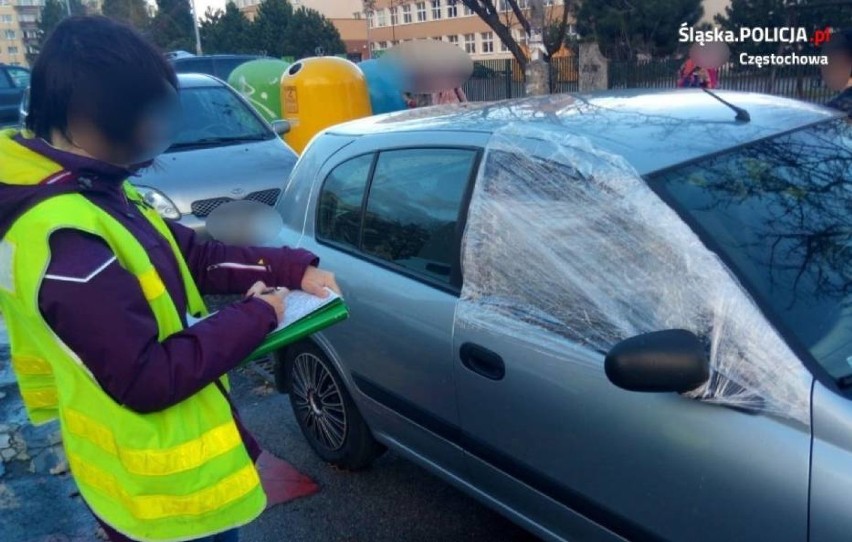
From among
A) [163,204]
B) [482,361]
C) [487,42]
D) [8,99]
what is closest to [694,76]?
[163,204]

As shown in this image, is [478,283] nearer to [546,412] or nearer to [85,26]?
[546,412]

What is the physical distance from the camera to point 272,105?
1158 centimetres

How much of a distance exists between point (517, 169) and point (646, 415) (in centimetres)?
90

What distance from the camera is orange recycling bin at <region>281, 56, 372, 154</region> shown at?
33.3 ft

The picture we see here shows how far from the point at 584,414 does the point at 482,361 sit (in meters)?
0.41

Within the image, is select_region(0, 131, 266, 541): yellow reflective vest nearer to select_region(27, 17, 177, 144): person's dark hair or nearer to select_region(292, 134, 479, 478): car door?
select_region(27, 17, 177, 144): person's dark hair

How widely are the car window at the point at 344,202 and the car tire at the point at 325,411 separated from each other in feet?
1.73

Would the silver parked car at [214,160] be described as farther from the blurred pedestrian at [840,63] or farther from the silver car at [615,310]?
the blurred pedestrian at [840,63]

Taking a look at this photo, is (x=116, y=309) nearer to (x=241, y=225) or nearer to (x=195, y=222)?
(x=241, y=225)

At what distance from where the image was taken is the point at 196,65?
14.5m

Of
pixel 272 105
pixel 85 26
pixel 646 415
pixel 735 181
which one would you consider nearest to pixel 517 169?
pixel 735 181

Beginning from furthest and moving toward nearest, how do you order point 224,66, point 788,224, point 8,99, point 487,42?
point 487,42, point 8,99, point 224,66, point 788,224

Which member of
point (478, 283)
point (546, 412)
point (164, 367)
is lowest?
point (546, 412)

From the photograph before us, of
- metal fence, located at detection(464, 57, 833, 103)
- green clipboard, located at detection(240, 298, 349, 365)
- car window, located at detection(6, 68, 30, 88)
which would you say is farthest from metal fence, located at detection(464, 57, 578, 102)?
green clipboard, located at detection(240, 298, 349, 365)
